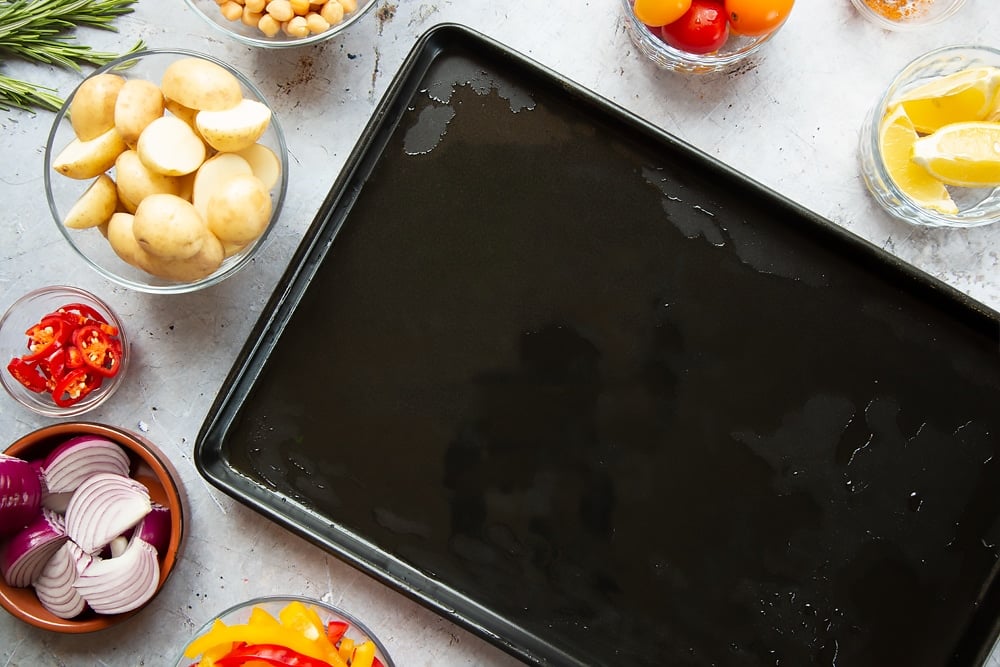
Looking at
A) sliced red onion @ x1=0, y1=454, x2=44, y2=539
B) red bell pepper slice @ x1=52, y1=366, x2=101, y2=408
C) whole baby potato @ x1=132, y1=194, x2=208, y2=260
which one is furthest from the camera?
red bell pepper slice @ x1=52, y1=366, x2=101, y2=408

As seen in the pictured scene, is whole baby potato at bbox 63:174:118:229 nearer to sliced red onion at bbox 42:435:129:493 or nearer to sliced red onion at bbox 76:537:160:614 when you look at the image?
sliced red onion at bbox 42:435:129:493

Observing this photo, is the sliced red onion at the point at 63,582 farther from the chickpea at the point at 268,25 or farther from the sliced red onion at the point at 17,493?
the chickpea at the point at 268,25

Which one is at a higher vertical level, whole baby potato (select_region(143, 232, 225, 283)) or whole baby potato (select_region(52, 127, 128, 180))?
whole baby potato (select_region(52, 127, 128, 180))

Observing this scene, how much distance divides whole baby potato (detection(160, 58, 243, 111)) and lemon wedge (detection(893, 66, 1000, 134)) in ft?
3.59

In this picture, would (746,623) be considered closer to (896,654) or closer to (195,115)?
(896,654)

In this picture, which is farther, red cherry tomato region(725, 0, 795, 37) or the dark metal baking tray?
the dark metal baking tray

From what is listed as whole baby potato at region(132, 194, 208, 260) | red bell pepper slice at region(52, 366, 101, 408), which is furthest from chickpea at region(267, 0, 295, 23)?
red bell pepper slice at region(52, 366, 101, 408)

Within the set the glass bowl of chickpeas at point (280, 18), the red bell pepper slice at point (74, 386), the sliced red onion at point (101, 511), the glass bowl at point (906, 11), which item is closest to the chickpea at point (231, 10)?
the glass bowl of chickpeas at point (280, 18)

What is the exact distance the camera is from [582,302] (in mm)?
1312

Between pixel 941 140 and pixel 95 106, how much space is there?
1331 mm

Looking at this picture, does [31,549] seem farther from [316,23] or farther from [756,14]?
[756,14]

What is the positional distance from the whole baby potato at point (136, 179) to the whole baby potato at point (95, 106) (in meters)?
0.06

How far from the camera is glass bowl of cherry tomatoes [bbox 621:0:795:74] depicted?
121 centimetres

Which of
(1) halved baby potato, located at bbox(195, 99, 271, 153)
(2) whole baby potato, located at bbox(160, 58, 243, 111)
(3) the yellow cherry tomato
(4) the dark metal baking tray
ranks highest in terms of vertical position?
(3) the yellow cherry tomato
